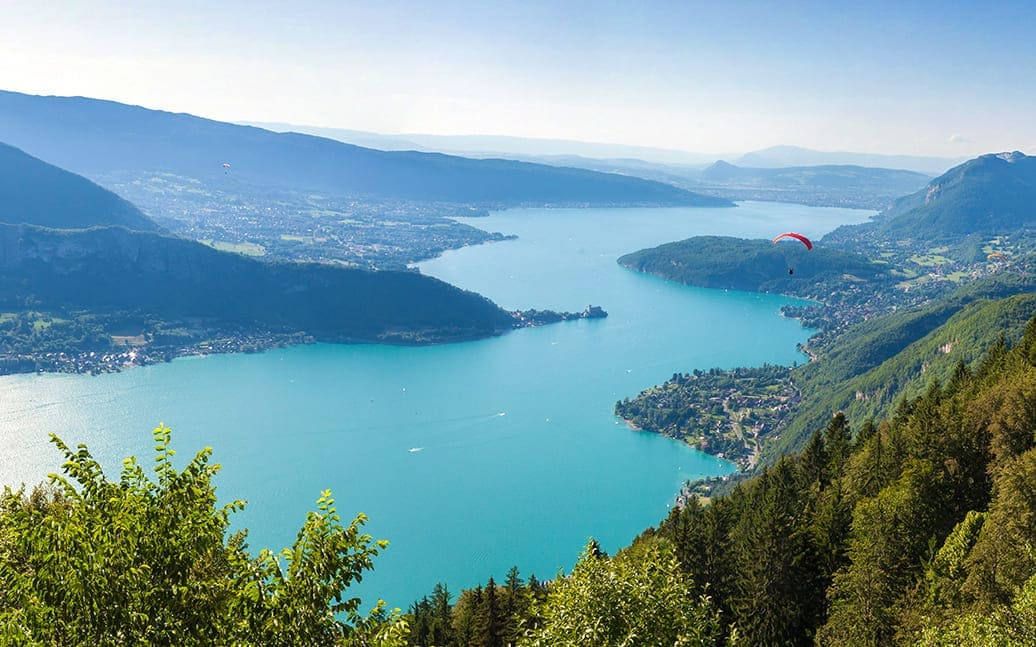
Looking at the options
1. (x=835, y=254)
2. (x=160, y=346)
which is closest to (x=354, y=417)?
(x=160, y=346)

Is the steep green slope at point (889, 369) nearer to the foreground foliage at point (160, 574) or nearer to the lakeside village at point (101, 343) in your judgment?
the lakeside village at point (101, 343)

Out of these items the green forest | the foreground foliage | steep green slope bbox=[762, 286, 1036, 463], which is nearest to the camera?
the foreground foliage

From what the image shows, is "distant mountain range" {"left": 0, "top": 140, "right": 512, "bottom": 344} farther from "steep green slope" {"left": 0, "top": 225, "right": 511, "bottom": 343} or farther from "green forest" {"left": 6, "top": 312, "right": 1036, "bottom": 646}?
"green forest" {"left": 6, "top": 312, "right": 1036, "bottom": 646}

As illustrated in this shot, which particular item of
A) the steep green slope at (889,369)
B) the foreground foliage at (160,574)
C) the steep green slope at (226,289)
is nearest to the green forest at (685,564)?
the foreground foliage at (160,574)

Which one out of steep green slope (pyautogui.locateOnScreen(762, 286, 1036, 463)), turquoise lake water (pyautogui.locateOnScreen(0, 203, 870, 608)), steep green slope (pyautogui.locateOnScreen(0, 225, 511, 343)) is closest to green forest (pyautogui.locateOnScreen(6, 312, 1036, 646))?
turquoise lake water (pyautogui.locateOnScreen(0, 203, 870, 608))

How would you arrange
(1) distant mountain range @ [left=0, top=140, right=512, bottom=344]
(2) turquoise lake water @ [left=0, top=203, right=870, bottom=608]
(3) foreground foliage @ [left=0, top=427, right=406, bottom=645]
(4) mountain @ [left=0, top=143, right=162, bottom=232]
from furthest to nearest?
1. (4) mountain @ [left=0, top=143, right=162, bottom=232]
2. (1) distant mountain range @ [left=0, top=140, right=512, bottom=344]
3. (2) turquoise lake water @ [left=0, top=203, right=870, bottom=608]
4. (3) foreground foliage @ [left=0, top=427, right=406, bottom=645]

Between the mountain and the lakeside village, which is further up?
the mountain

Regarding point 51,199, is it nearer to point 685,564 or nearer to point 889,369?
point 889,369
